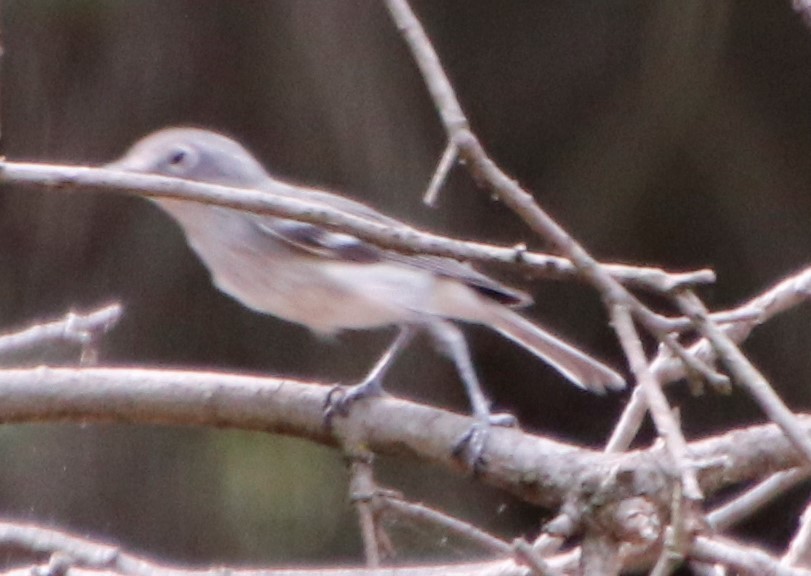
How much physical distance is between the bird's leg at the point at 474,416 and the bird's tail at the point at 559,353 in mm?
235

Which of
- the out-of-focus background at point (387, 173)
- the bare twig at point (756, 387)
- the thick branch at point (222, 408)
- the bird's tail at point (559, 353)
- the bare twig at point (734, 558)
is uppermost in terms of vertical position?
the out-of-focus background at point (387, 173)

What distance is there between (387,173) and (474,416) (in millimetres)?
1538

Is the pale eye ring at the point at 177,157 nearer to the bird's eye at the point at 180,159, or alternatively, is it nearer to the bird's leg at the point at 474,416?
the bird's eye at the point at 180,159

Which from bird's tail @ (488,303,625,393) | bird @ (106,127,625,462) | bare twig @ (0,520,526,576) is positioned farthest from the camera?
bird's tail @ (488,303,625,393)

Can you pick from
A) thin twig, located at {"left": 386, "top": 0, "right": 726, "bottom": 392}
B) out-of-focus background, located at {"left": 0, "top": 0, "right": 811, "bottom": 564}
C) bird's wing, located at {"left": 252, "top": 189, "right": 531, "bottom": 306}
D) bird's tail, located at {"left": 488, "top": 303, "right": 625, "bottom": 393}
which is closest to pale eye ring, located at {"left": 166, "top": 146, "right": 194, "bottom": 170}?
bird's wing, located at {"left": 252, "top": 189, "right": 531, "bottom": 306}

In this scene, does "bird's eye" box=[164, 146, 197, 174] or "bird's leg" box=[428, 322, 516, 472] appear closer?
"bird's leg" box=[428, 322, 516, 472]

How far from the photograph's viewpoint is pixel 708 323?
133 centimetres

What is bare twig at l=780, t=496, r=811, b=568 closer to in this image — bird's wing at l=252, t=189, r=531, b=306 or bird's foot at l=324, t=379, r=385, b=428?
bird's foot at l=324, t=379, r=385, b=428

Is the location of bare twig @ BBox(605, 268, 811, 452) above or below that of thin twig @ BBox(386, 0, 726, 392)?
above

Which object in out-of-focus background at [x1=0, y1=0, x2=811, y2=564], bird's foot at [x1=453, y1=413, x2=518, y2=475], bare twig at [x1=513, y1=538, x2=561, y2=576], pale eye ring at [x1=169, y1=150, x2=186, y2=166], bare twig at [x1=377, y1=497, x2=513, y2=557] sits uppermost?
out-of-focus background at [x1=0, y1=0, x2=811, y2=564]

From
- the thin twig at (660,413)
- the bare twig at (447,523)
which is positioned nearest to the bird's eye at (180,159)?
the bare twig at (447,523)

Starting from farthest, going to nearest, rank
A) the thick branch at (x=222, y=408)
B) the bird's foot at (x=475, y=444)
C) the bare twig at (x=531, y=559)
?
1. the thick branch at (x=222, y=408)
2. the bird's foot at (x=475, y=444)
3. the bare twig at (x=531, y=559)

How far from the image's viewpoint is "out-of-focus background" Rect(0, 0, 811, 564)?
11.7 feet

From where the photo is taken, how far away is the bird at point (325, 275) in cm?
267
